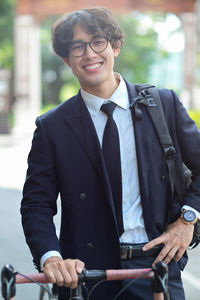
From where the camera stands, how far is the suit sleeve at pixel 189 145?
8.25 feet

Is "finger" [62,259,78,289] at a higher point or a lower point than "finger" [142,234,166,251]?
higher

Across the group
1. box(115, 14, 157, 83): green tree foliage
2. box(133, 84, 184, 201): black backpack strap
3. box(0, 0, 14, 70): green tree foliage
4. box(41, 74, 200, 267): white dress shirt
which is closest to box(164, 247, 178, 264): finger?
box(41, 74, 200, 267): white dress shirt

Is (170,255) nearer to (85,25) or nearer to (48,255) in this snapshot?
(48,255)

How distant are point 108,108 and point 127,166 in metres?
0.25

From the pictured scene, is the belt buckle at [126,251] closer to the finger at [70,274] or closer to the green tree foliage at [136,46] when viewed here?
the finger at [70,274]

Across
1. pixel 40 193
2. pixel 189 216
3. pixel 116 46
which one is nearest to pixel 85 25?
pixel 116 46

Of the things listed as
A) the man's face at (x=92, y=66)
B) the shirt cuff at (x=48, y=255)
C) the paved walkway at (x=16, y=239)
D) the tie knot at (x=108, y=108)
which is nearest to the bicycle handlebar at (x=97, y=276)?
the shirt cuff at (x=48, y=255)

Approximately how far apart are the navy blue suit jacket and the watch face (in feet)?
0.13

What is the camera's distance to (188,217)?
2.48 m

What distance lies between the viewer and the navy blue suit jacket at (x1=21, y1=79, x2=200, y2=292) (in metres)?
2.43

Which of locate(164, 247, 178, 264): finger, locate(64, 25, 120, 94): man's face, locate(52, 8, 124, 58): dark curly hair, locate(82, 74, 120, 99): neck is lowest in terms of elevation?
locate(164, 247, 178, 264): finger

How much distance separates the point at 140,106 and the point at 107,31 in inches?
13.3

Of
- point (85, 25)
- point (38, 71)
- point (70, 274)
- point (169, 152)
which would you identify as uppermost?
point (85, 25)

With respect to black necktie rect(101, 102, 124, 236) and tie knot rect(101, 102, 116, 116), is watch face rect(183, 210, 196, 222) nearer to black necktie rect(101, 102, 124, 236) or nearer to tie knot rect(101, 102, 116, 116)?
black necktie rect(101, 102, 124, 236)
